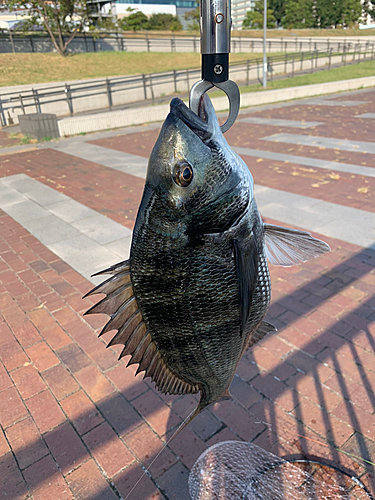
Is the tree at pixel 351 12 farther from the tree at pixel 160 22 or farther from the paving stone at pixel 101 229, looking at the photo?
the paving stone at pixel 101 229

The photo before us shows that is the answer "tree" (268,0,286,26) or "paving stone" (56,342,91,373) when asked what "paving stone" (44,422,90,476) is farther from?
"tree" (268,0,286,26)

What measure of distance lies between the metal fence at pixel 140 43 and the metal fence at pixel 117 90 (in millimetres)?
6519

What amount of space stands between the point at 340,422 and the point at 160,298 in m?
2.49

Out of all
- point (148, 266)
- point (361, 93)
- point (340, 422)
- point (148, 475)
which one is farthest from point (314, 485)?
point (361, 93)

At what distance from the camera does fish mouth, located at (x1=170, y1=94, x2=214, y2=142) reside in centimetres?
121

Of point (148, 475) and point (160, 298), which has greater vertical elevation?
point (160, 298)

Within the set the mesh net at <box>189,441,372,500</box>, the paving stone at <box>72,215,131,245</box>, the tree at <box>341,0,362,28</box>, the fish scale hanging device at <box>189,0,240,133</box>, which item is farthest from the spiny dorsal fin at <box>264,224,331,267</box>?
the tree at <box>341,0,362,28</box>

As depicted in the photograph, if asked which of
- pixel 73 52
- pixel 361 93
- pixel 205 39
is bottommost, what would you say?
pixel 361 93

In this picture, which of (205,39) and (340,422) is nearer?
(205,39)

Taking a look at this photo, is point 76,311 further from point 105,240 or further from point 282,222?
point 282,222

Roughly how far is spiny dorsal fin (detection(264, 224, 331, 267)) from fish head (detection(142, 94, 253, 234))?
1.01ft

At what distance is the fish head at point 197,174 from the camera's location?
1.24 metres

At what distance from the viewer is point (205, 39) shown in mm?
1306

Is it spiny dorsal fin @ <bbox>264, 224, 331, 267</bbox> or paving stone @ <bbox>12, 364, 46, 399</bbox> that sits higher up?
spiny dorsal fin @ <bbox>264, 224, 331, 267</bbox>
